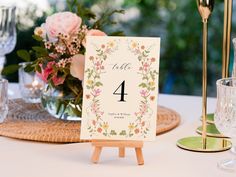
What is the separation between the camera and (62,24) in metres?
1.42

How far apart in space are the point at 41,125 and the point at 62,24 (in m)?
0.27

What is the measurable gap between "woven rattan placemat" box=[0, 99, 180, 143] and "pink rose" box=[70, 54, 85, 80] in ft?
0.46

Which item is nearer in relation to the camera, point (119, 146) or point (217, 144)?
point (119, 146)

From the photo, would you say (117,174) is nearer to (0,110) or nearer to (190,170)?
(190,170)

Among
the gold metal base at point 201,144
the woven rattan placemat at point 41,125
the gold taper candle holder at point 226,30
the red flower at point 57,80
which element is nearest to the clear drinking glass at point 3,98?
the woven rattan placemat at point 41,125

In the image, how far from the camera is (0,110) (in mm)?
1506

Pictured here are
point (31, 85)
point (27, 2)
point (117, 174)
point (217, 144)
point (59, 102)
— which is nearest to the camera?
point (117, 174)

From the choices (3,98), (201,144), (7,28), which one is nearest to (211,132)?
(201,144)

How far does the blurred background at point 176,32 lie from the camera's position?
3945 millimetres

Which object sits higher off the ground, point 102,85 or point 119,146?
point 102,85

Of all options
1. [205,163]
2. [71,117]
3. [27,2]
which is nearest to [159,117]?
[71,117]

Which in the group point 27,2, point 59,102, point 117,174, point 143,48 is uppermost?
point 27,2

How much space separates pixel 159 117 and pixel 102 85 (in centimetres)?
41

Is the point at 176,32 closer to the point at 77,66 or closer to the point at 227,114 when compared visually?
the point at 77,66
